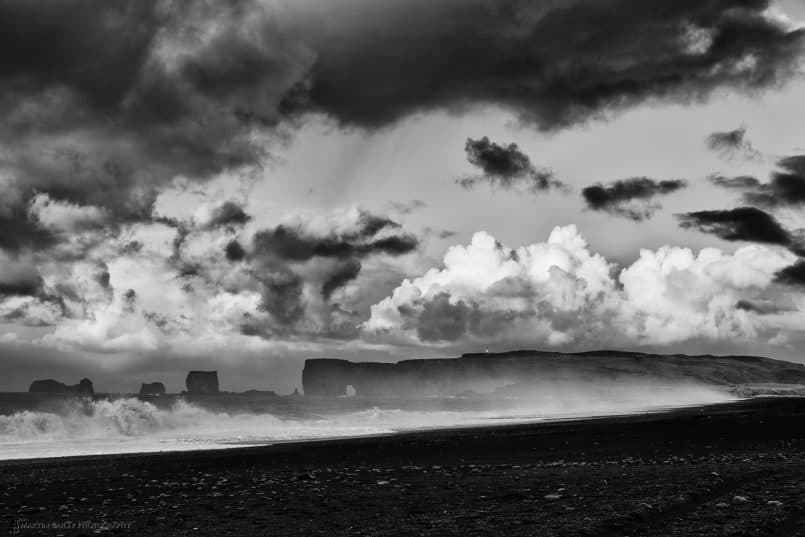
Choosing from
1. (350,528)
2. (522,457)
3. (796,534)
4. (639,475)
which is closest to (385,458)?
(522,457)

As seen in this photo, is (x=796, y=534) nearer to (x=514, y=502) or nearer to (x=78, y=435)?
(x=514, y=502)

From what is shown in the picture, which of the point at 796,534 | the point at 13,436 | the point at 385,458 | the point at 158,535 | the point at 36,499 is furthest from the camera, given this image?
the point at 13,436

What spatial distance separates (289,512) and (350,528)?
9.05 ft

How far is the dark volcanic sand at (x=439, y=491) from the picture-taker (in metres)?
14.1

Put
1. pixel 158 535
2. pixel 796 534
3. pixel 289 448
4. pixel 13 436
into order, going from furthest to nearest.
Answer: pixel 13 436 → pixel 289 448 → pixel 158 535 → pixel 796 534

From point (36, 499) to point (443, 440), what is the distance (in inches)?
900

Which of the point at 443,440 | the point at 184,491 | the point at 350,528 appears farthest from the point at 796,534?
the point at 443,440

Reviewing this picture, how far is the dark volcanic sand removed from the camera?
14078 millimetres

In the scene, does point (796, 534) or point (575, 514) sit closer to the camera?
point (796, 534)

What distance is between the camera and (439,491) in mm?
18734

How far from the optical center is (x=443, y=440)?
38.8 m

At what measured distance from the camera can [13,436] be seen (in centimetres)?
5691

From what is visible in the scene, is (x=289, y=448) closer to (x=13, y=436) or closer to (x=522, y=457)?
(x=522, y=457)

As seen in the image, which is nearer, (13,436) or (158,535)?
(158,535)
